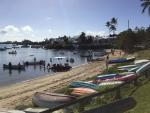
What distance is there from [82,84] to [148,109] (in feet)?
41.2

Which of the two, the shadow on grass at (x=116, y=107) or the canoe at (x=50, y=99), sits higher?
the shadow on grass at (x=116, y=107)

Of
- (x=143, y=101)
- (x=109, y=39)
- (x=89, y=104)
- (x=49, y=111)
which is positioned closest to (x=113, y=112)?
(x=49, y=111)

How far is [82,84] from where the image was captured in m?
23.4

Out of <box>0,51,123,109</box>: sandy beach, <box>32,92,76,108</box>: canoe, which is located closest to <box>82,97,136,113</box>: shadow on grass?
<box>32,92,76,108</box>: canoe

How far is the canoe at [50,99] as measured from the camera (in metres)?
15.4

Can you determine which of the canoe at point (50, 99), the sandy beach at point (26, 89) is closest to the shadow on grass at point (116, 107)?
the canoe at point (50, 99)

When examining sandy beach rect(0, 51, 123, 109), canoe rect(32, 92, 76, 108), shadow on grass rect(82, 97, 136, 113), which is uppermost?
shadow on grass rect(82, 97, 136, 113)

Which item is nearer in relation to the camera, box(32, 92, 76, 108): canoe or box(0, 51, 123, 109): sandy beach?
box(32, 92, 76, 108): canoe

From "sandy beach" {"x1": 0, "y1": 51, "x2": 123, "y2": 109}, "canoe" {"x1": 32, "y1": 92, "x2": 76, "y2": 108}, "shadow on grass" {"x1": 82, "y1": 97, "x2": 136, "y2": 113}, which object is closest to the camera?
"shadow on grass" {"x1": 82, "y1": 97, "x2": 136, "y2": 113}

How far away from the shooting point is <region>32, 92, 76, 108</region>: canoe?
606 inches

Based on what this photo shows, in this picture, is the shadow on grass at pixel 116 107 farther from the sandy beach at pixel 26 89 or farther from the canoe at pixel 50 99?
the sandy beach at pixel 26 89

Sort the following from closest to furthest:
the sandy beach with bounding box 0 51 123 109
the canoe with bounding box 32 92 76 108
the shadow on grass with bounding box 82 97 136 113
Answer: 1. the shadow on grass with bounding box 82 97 136 113
2. the canoe with bounding box 32 92 76 108
3. the sandy beach with bounding box 0 51 123 109

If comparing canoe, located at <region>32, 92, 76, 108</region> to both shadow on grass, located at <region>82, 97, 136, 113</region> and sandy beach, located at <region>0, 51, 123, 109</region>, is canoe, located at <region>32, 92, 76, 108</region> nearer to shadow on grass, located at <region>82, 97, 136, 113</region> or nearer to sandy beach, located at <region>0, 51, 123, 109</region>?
sandy beach, located at <region>0, 51, 123, 109</region>

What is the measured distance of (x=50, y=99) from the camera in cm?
1605
